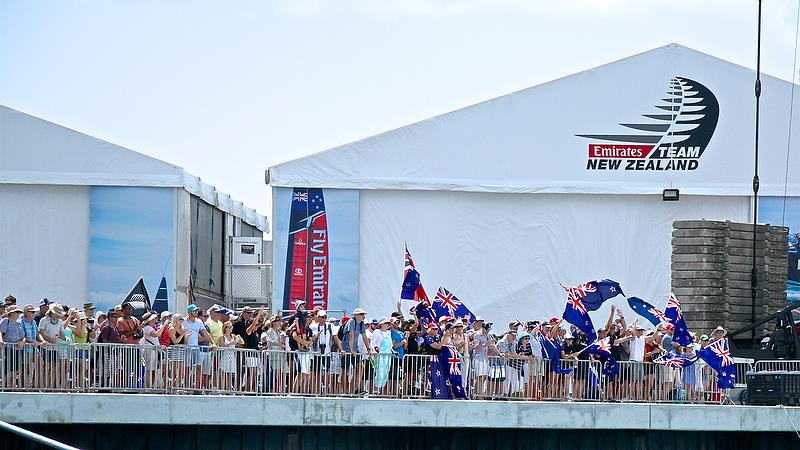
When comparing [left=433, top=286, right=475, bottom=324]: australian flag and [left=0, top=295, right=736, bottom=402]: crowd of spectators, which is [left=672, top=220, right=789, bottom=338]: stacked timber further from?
[left=433, top=286, right=475, bottom=324]: australian flag

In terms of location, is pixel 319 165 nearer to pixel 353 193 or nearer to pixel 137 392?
pixel 353 193

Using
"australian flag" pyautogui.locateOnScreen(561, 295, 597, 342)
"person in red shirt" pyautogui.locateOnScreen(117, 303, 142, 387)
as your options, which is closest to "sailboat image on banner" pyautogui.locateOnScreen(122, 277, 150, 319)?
"person in red shirt" pyautogui.locateOnScreen(117, 303, 142, 387)

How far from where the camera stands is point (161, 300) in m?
31.1

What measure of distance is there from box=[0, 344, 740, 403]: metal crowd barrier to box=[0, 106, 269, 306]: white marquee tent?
11.3 meters

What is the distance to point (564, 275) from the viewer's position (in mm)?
33344

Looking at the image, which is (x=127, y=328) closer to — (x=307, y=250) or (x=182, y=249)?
(x=182, y=249)

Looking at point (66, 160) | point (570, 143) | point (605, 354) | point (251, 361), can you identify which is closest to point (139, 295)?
point (66, 160)

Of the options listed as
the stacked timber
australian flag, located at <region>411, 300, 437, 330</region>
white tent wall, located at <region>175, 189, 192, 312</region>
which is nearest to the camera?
australian flag, located at <region>411, 300, 437, 330</region>

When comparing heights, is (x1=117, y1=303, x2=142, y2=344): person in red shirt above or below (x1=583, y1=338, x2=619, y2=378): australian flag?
above

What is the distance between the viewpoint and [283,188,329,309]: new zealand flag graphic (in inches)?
1272

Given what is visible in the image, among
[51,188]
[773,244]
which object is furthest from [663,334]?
[51,188]

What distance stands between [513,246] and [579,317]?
9.49m

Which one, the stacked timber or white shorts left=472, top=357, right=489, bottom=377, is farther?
the stacked timber

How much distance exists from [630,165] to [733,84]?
3.21 meters
